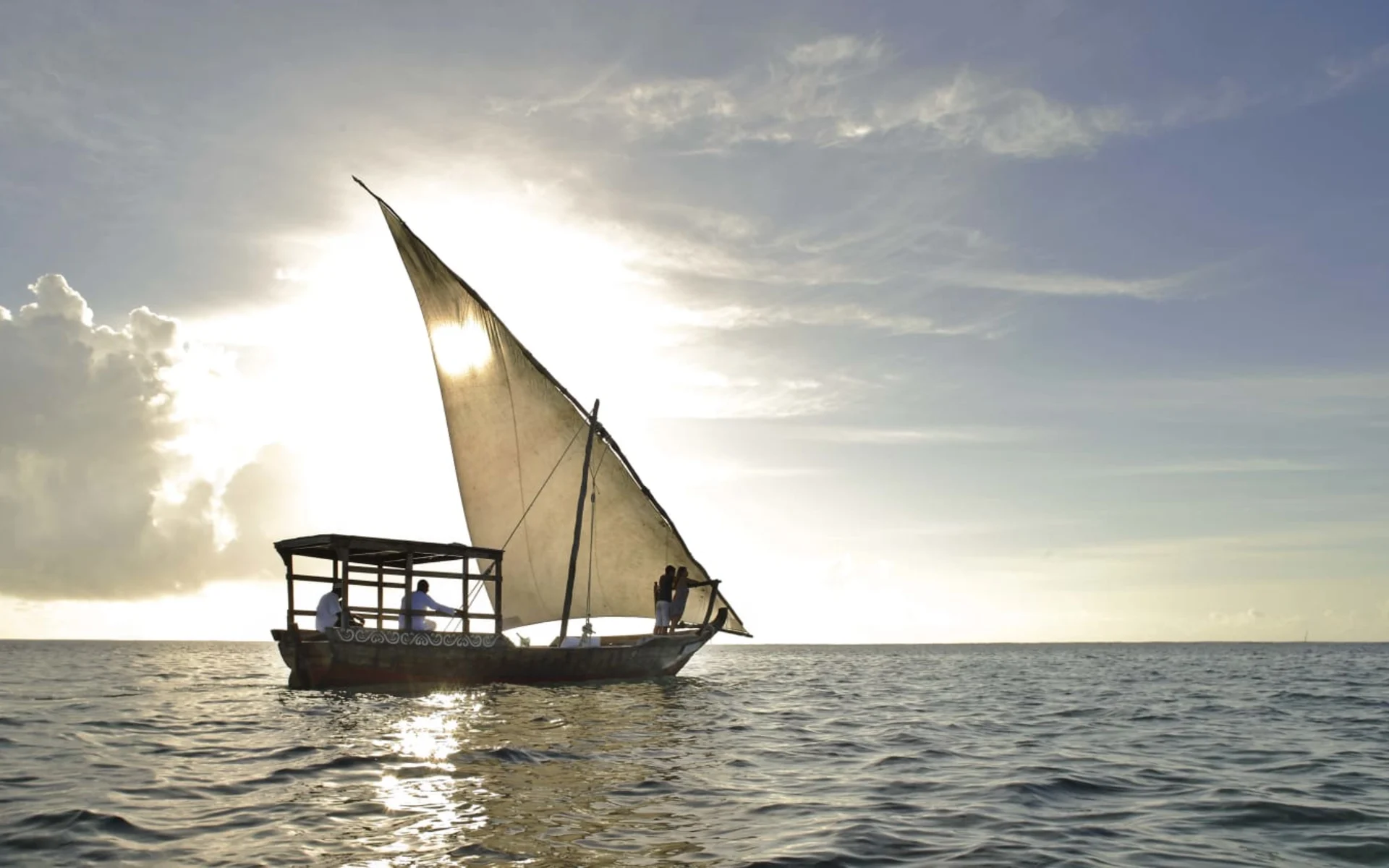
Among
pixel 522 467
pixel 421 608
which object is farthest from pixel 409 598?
pixel 522 467

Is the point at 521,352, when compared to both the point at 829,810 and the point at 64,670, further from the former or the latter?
the point at 64,670

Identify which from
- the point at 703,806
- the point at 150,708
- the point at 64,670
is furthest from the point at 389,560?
the point at 64,670

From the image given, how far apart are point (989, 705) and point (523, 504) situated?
51.4 feet

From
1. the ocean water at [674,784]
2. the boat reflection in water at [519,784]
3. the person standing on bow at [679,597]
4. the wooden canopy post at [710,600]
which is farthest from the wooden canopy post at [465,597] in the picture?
the wooden canopy post at [710,600]

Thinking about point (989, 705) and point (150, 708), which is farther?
point (989, 705)

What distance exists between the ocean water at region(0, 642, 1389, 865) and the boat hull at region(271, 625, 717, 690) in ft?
4.78

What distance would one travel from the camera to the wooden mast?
31.4m

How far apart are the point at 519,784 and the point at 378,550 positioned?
616 inches

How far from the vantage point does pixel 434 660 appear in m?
27.3

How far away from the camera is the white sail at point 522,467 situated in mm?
32719

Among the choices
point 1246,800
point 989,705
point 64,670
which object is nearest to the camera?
point 1246,800

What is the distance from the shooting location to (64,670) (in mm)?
50062

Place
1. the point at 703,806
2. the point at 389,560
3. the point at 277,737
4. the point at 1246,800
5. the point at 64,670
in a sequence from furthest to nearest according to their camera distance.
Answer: the point at 64,670
the point at 389,560
the point at 277,737
the point at 1246,800
the point at 703,806

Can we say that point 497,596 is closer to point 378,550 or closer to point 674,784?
point 378,550
